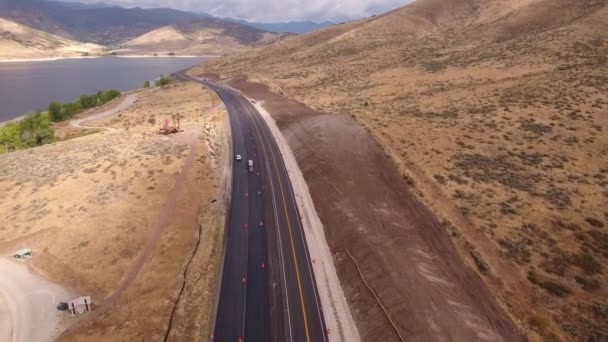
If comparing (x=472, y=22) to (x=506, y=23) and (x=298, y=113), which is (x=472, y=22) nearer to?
(x=506, y=23)

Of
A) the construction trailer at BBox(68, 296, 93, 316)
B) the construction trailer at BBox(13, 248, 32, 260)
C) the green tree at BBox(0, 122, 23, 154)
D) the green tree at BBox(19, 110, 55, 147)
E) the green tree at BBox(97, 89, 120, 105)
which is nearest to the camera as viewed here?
the construction trailer at BBox(68, 296, 93, 316)

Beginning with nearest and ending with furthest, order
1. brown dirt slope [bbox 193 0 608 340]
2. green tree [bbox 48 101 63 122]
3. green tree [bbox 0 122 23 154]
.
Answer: brown dirt slope [bbox 193 0 608 340]
green tree [bbox 0 122 23 154]
green tree [bbox 48 101 63 122]

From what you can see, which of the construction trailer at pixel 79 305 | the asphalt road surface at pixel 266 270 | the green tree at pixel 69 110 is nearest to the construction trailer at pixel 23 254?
the construction trailer at pixel 79 305

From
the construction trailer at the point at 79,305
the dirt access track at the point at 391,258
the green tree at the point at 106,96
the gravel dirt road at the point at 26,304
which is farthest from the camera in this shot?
the green tree at the point at 106,96

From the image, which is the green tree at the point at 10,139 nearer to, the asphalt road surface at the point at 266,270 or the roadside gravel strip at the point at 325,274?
the asphalt road surface at the point at 266,270

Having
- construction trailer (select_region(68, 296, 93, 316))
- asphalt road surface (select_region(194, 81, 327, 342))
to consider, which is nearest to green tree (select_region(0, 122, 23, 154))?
asphalt road surface (select_region(194, 81, 327, 342))

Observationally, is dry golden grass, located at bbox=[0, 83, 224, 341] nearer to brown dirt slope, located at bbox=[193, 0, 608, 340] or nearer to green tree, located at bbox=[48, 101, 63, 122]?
brown dirt slope, located at bbox=[193, 0, 608, 340]

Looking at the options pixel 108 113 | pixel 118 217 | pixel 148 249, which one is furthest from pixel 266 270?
pixel 108 113
